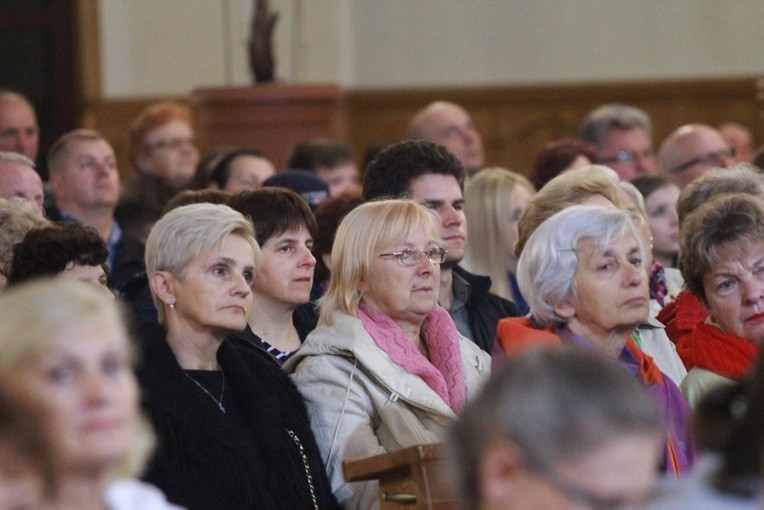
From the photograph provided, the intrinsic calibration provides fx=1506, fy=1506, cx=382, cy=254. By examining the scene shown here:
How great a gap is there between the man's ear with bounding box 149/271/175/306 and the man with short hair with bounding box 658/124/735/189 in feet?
11.8

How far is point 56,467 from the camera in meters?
2.24

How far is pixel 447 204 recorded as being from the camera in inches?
187

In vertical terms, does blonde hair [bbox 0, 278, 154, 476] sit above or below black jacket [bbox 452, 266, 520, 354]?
above

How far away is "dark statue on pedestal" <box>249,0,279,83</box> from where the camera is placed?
9188mm

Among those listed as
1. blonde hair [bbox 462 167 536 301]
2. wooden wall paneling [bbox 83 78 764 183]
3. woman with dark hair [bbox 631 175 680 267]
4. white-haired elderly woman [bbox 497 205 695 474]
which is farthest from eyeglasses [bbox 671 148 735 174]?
wooden wall paneling [bbox 83 78 764 183]

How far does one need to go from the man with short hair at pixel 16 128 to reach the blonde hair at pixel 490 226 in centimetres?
233

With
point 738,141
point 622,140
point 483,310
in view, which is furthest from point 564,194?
point 738,141

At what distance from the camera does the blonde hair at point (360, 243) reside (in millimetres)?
3922

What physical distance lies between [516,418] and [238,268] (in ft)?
5.76

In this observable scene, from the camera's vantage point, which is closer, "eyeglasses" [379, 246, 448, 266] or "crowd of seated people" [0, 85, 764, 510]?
"crowd of seated people" [0, 85, 764, 510]

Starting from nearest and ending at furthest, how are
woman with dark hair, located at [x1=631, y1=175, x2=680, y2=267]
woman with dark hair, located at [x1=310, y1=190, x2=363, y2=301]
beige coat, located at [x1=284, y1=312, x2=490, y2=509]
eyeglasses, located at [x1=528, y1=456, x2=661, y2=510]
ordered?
eyeglasses, located at [x1=528, y1=456, x2=661, y2=510]
beige coat, located at [x1=284, y1=312, x2=490, y2=509]
woman with dark hair, located at [x1=310, y1=190, x2=363, y2=301]
woman with dark hair, located at [x1=631, y1=175, x2=680, y2=267]

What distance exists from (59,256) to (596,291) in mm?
1365

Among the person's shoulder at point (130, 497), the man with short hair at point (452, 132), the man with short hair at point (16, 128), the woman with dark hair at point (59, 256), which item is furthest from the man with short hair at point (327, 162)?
the person's shoulder at point (130, 497)

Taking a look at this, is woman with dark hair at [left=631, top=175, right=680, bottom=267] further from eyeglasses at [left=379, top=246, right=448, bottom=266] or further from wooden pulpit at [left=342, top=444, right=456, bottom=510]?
wooden pulpit at [left=342, top=444, right=456, bottom=510]
